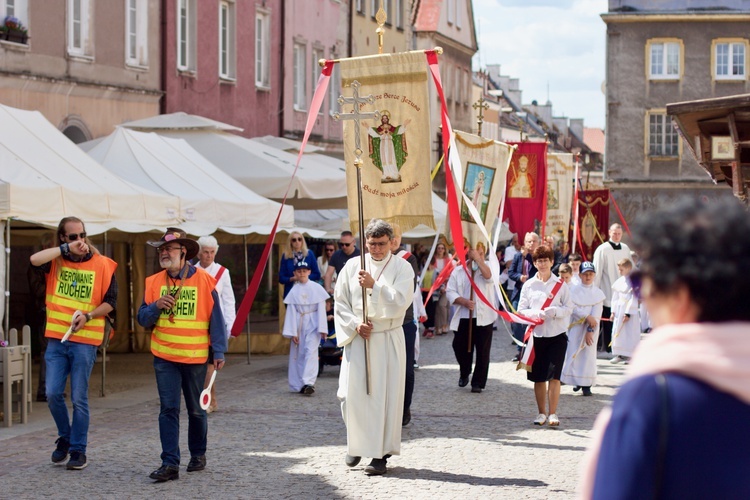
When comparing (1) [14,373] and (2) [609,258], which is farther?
(2) [609,258]

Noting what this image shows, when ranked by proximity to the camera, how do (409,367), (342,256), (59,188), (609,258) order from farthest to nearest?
(609,258) < (342,256) < (59,188) < (409,367)

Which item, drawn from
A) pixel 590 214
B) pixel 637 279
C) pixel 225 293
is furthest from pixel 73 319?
pixel 590 214

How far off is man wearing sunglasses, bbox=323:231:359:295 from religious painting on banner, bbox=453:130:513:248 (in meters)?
1.50

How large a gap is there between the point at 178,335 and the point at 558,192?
52.4ft

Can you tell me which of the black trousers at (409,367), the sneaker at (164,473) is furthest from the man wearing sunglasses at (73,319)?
the black trousers at (409,367)

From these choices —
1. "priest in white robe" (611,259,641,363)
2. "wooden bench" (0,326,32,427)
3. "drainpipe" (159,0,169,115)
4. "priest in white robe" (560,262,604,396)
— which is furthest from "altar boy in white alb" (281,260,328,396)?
"drainpipe" (159,0,169,115)

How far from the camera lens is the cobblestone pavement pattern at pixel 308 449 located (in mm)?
8891

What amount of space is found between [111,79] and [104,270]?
14940mm

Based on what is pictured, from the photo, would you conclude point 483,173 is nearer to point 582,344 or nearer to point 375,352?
point 582,344

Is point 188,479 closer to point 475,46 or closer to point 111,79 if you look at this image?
point 111,79

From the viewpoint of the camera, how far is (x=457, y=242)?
1040 centimetres

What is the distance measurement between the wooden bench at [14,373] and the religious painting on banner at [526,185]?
12138 mm

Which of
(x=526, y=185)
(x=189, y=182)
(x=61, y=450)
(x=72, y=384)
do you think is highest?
(x=526, y=185)

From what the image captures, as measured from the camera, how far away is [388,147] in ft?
38.6
